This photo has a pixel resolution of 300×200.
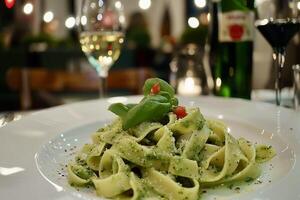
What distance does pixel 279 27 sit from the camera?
1452 mm

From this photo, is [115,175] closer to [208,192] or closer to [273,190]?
[208,192]

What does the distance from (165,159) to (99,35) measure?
3.27 feet

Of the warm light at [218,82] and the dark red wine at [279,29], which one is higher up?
the dark red wine at [279,29]

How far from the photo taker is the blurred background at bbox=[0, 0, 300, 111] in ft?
8.44

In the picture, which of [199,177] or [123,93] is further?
[123,93]

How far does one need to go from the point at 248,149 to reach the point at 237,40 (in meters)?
0.66

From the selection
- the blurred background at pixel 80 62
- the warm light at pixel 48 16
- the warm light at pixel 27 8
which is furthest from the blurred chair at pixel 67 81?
the warm light at pixel 48 16

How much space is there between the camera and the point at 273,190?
818 millimetres

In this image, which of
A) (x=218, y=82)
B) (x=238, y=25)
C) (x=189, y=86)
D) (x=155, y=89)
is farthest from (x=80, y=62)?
(x=155, y=89)

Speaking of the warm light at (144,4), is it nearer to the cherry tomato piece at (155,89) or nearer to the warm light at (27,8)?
the warm light at (27,8)

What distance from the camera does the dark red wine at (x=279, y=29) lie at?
145cm

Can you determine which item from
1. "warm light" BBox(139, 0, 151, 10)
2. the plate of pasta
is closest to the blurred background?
the plate of pasta

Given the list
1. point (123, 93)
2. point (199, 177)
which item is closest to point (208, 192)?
point (199, 177)

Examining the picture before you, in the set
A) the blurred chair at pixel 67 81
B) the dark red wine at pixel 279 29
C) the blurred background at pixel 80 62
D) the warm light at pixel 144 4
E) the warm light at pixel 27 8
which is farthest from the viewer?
the warm light at pixel 144 4
